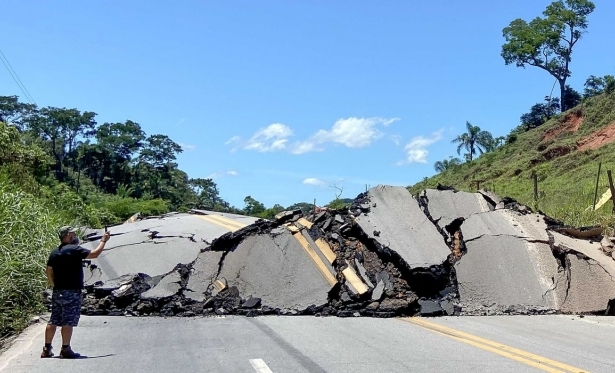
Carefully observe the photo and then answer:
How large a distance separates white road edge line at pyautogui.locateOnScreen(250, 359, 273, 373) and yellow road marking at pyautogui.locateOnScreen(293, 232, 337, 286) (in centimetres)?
445

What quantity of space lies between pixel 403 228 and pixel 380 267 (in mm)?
1246

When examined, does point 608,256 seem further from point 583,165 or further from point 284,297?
point 583,165

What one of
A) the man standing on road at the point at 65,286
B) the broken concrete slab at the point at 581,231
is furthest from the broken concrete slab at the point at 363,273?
the man standing on road at the point at 65,286

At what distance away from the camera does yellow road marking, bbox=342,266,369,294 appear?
10.6 meters

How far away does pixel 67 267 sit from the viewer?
23.2ft

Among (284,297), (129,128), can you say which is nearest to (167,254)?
(284,297)

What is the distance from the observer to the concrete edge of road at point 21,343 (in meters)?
6.71

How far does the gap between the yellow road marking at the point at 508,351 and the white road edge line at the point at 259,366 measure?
255cm

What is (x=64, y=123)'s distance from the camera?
248 feet

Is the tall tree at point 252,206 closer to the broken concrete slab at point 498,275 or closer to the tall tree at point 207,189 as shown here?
the tall tree at point 207,189

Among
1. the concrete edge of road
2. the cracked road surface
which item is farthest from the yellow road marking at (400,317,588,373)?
the concrete edge of road

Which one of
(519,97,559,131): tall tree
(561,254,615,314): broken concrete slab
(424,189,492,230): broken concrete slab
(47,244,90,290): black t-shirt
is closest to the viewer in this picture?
(47,244,90,290): black t-shirt

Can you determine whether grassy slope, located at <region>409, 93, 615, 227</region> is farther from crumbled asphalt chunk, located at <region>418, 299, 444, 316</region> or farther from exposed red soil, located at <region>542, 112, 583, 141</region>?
crumbled asphalt chunk, located at <region>418, 299, 444, 316</region>

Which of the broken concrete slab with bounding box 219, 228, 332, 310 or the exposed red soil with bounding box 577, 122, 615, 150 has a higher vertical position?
the exposed red soil with bounding box 577, 122, 615, 150
